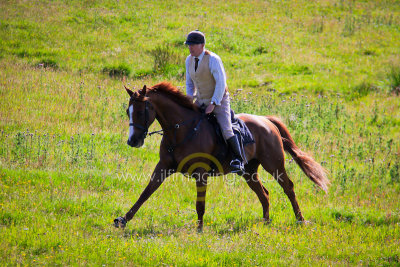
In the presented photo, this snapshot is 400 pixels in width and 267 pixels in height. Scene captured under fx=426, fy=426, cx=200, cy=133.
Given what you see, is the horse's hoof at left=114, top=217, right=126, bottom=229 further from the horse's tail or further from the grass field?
the horse's tail

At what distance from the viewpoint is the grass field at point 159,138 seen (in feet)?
21.5

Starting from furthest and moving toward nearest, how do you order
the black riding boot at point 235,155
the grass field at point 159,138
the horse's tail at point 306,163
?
the horse's tail at point 306,163, the black riding boot at point 235,155, the grass field at point 159,138

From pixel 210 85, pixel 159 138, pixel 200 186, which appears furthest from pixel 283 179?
pixel 159 138

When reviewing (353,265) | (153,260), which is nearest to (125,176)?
(153,260)

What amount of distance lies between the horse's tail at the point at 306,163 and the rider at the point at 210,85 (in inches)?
70.6

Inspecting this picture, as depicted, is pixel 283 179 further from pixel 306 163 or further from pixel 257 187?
pixel 306 163

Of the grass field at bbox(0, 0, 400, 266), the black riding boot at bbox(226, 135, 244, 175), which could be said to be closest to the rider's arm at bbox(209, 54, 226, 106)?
the black riding boot at bbox(226, 135, 244, 175)

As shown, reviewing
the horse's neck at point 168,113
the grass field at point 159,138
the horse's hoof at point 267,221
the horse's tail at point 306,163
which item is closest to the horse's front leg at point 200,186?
the grass field at point 159,138

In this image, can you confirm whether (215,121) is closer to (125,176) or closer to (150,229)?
(150,229)

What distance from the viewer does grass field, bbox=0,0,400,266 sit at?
257 inches

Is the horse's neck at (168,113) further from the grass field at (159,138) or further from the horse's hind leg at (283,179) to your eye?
the horse's hind leg at (283,179)

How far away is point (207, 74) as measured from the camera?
6.98 meters

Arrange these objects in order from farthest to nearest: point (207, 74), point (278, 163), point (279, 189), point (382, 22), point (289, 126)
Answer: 1. point (382, 22)
2. point (289, 126)
3. point (279, 189)
4. point (278, 163)
5. point (207, 74)

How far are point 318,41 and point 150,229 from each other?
19575mm
